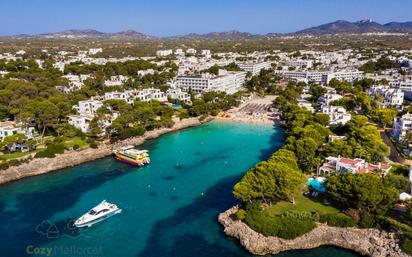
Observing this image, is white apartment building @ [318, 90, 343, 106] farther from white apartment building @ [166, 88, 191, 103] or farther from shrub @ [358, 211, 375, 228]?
shrub @ [358, 211, 375, 228]

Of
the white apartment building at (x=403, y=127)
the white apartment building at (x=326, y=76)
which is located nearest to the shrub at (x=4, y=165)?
the white apartment building at (x=403, y=127)

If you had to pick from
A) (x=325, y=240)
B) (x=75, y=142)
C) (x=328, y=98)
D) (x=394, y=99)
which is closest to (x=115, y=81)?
(x=75, y=142)

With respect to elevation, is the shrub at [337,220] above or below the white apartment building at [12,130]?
below

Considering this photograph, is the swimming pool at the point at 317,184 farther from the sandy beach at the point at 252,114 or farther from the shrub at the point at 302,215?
the sandy beach at the point at 252,114

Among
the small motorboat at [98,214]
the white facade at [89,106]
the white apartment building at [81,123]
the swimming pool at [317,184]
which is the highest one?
the white facade at [89,106]

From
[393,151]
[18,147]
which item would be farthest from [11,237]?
[393,151]

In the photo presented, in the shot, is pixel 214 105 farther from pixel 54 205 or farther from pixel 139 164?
pixel 54 205
